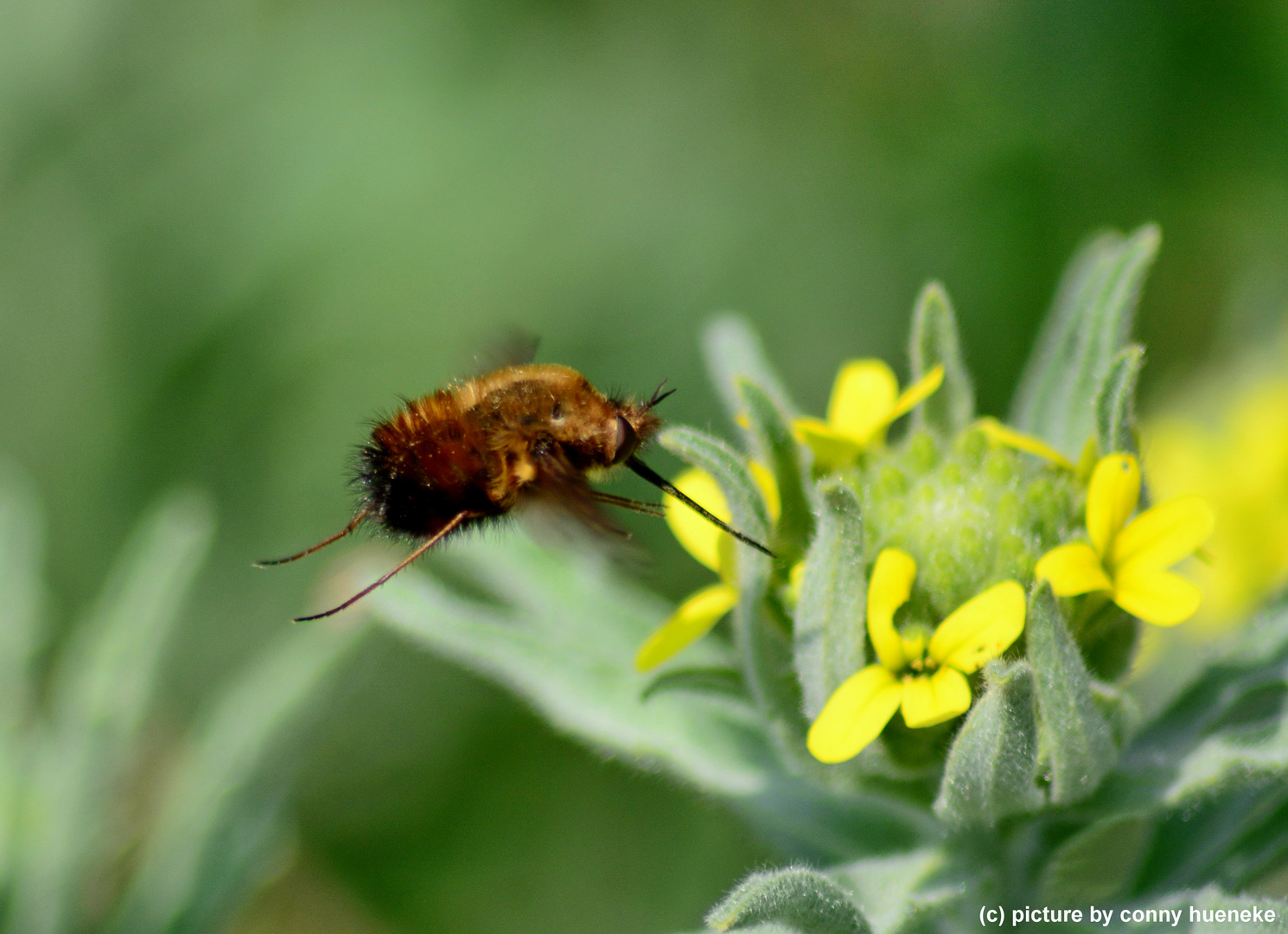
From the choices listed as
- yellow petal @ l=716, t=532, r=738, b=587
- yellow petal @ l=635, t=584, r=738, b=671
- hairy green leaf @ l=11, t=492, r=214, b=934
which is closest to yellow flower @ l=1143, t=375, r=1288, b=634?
yellow petal @ l=716, t=532, r=738, b=587

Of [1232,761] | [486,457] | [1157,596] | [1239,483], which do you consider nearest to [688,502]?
[486,457]

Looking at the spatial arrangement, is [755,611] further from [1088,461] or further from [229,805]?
[229,805]

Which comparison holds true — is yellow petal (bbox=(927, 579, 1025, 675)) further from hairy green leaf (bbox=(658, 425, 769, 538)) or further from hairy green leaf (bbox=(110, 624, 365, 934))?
hairy green leaf (bbox=(110, 624, 365, 934))

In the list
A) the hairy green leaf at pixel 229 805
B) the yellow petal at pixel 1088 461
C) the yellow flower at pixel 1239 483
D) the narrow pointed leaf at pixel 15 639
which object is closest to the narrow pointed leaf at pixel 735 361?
the yellow petal at pixel 1088 461

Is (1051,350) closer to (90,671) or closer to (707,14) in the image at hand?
(90,671)

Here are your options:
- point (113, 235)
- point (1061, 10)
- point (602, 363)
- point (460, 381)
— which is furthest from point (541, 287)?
point (460, 381)
